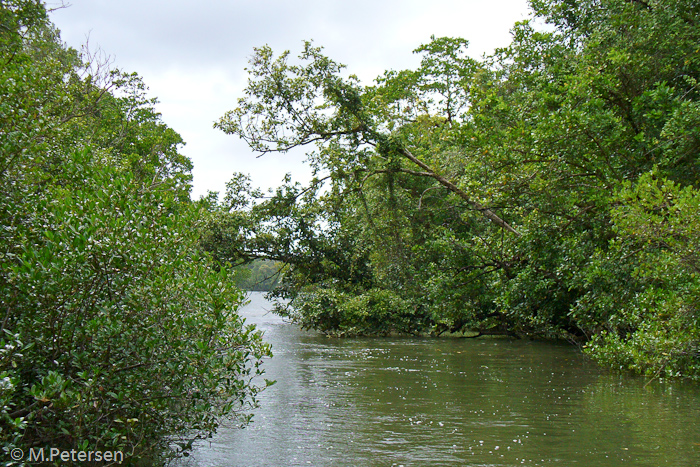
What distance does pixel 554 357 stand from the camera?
14539mm

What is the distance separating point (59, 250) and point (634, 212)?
8.33 meters

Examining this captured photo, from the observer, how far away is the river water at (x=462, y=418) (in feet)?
19.4

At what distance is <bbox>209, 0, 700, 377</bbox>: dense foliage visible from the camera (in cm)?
1042

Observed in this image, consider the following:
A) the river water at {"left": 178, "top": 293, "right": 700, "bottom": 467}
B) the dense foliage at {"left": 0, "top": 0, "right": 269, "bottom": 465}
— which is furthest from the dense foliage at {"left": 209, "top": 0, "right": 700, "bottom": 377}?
the dense foliage at {"left": 0, "top": 0, "right": 269, "bottom": 465}

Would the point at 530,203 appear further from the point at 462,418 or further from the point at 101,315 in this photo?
the point at 101,315

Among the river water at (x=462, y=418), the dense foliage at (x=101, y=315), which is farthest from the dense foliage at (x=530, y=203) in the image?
the dense foliage at (x=101, y=315)

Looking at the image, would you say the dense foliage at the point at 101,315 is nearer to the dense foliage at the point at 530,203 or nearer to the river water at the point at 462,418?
the river water at the point at 462,418

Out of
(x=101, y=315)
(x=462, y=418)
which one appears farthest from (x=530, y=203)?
(x=101, y=315)

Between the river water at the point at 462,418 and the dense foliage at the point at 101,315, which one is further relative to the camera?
the river water at the point at 462,418

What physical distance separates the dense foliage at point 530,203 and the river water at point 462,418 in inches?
61.0

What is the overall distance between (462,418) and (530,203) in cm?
790

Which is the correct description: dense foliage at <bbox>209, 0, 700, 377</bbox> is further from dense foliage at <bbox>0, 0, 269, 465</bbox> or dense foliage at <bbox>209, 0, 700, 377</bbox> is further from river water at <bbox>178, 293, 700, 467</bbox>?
dense foliage at <bbox>0, 0, 269, 465</bbox>

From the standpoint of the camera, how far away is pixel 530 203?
1427 cm

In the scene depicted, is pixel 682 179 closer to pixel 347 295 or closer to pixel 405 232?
pixel 405 232
